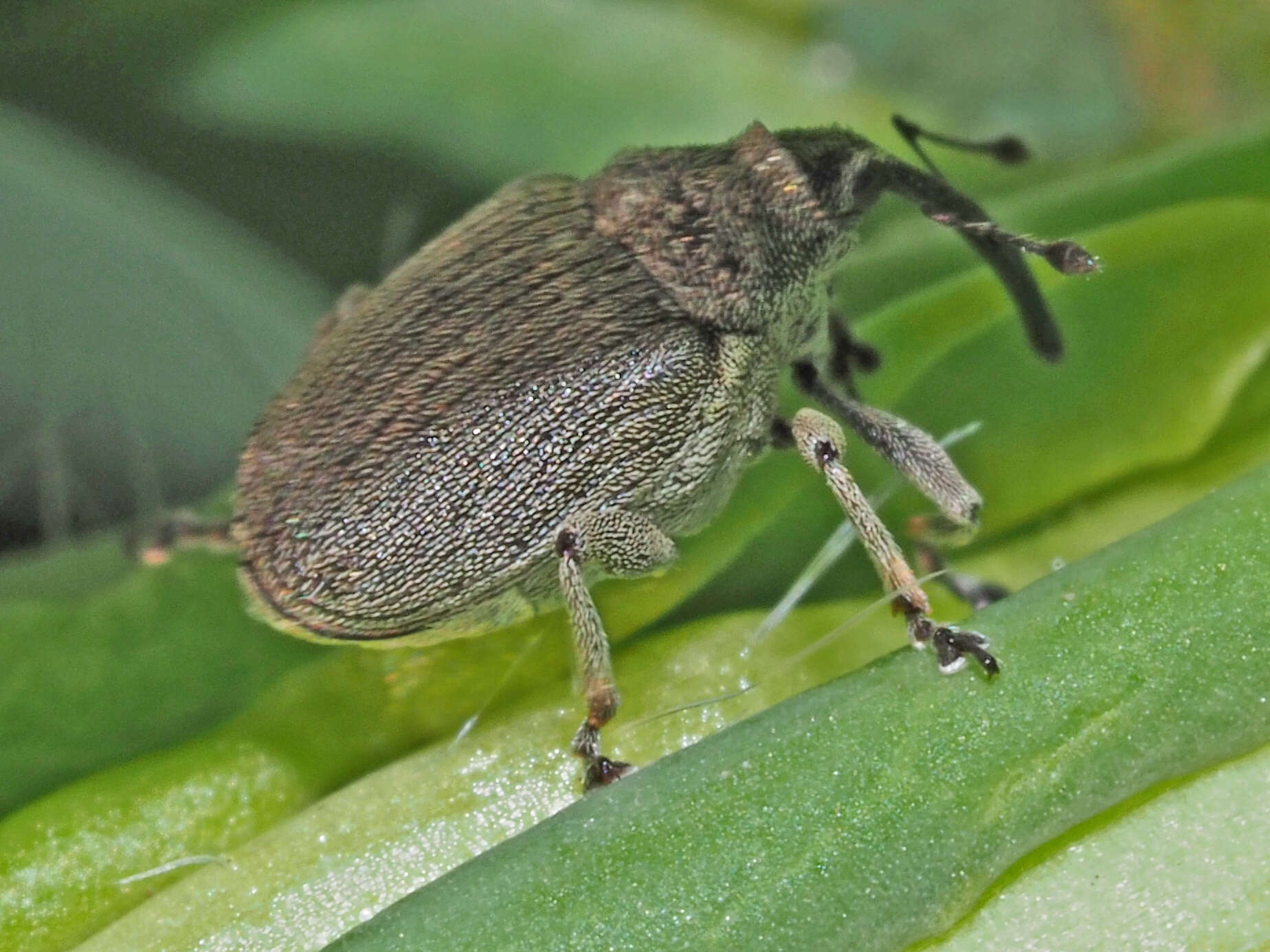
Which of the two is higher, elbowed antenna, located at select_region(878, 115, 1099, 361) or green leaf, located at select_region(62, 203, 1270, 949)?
elbowed antenna, located at select_region(878, 115, 1099, 361)

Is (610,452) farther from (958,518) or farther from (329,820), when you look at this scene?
(329,820)

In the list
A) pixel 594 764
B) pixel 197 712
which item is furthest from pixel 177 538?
pixel 594 764

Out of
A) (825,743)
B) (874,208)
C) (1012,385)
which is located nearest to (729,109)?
(874,208)

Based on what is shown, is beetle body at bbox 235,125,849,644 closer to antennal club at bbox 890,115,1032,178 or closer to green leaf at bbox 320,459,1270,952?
antennal club at bbox 890,115,1032,178

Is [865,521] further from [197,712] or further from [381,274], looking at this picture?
[381,274]

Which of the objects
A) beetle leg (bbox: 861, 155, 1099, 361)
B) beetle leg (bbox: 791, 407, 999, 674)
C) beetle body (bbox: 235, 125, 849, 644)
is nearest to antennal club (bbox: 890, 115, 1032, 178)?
beetle leg (bbox: 861, 155, 1099, 361)

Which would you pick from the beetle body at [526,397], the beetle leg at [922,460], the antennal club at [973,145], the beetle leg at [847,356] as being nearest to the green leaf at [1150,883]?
the beetle leg at [922,460]
